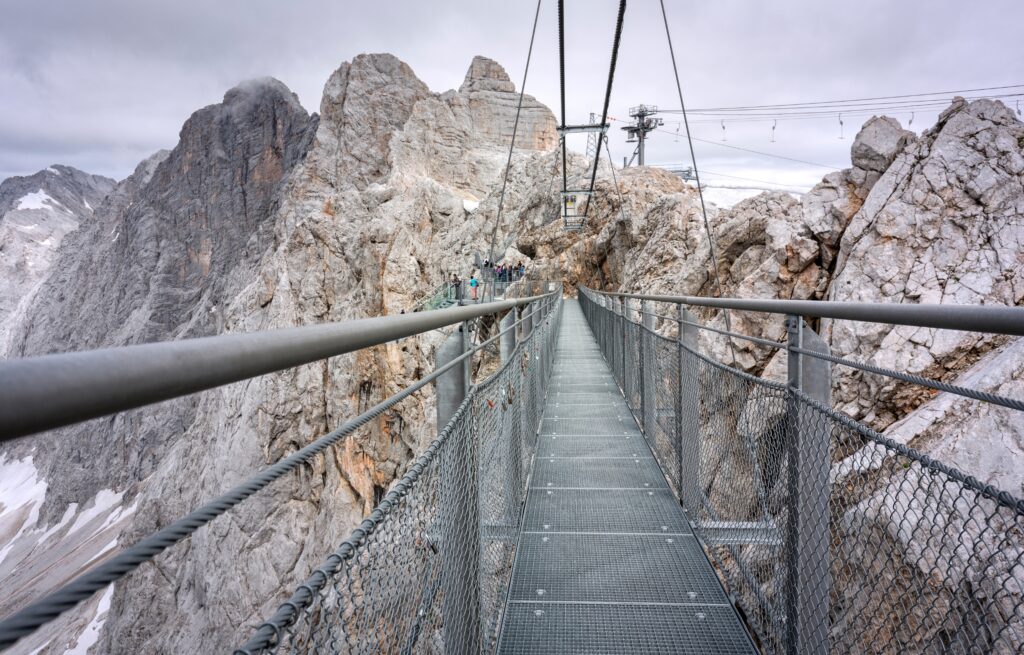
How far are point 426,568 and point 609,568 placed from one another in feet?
6.14

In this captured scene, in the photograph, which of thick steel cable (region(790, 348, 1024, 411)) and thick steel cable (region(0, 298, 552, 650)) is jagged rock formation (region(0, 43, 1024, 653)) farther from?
thick steel cable (region(0, 298, 552, 650))

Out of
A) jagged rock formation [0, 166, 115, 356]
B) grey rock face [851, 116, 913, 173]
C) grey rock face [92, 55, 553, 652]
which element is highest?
jagged rock formation [0, 166, 115, 356]

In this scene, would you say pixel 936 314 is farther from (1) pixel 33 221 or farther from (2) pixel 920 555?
(1) pixel 33 221

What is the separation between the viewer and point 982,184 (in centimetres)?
995

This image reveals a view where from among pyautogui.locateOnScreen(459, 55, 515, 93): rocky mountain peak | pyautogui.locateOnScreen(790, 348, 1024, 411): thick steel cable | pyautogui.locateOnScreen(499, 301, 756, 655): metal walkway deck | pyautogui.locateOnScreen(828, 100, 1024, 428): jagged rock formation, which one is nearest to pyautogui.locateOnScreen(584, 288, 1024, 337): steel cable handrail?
pyautogui.locateOnScreen(790, 348, 1024, 411): thick steel cable

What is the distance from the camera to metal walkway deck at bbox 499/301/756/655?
2.47 meters

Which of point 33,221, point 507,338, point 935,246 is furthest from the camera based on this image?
point 33,221

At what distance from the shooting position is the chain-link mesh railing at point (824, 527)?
4.58 ft

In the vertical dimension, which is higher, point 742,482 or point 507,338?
point 507,338

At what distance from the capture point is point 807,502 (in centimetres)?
196

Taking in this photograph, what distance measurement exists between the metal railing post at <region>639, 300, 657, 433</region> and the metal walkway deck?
262mm

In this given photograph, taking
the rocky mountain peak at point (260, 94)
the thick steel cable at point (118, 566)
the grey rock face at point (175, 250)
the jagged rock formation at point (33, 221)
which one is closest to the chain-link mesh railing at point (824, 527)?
the thick steel cable at point (118, 566)

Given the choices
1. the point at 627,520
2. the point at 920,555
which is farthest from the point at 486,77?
the point at 920,555

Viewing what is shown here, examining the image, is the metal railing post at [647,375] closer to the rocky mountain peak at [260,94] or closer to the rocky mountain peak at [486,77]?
the rocky mountain peak at [486,77]
